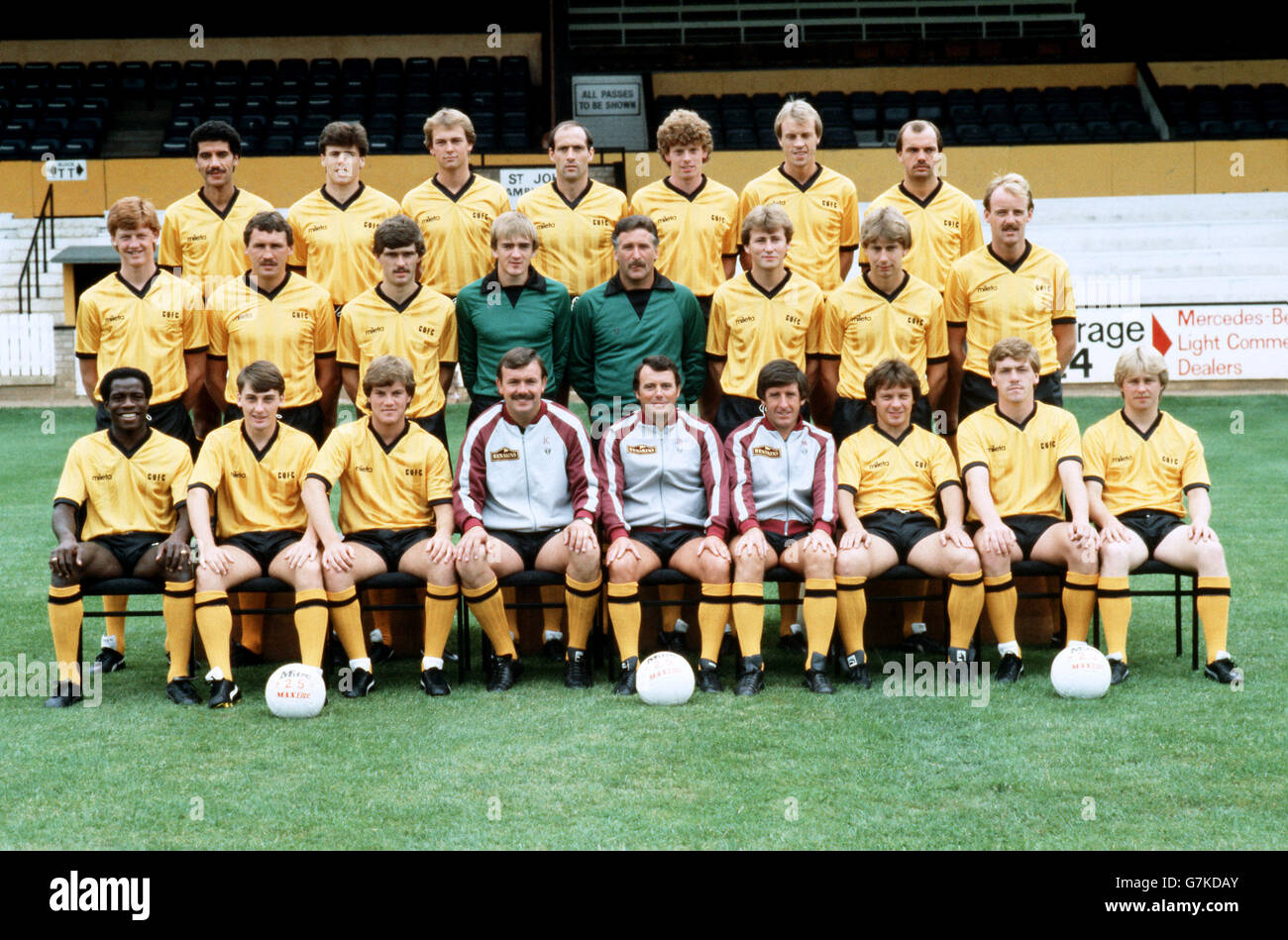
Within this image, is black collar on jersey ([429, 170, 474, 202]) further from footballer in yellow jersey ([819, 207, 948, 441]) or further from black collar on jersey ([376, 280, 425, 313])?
footballer in yellow jersey ([819, 207, 948, 441])

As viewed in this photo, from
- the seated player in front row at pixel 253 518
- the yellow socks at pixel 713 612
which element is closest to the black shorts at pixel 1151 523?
the yellow socks at pixel 713 612

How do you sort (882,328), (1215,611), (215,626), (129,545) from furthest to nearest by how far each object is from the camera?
(882,328) < (129,545) < (1215,611) < (215,626)

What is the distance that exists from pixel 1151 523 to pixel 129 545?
4.01 m

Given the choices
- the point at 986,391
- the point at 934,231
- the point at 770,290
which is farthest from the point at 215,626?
the point at 934,231

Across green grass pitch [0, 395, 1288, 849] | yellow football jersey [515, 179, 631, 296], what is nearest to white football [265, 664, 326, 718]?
green grass pitch [0, 395, 1288, 849]

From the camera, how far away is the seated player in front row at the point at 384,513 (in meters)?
5.08

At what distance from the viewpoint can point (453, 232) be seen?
6.20 meters

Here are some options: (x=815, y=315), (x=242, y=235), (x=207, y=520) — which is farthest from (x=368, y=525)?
(x=815, y=315)

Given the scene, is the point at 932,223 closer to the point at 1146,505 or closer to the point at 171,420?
the point at 1146,505

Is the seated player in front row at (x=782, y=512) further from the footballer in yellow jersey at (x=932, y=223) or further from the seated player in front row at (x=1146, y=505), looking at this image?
the footballer in yellow jersey at (x=932, y=223)

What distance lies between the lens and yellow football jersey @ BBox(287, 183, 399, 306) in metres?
6.14

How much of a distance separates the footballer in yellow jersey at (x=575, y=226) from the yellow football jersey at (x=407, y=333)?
0.69 meters

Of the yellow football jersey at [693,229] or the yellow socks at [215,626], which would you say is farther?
the yellow football jersey at [693,229]

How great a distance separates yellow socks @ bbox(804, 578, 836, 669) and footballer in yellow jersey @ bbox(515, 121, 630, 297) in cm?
198
